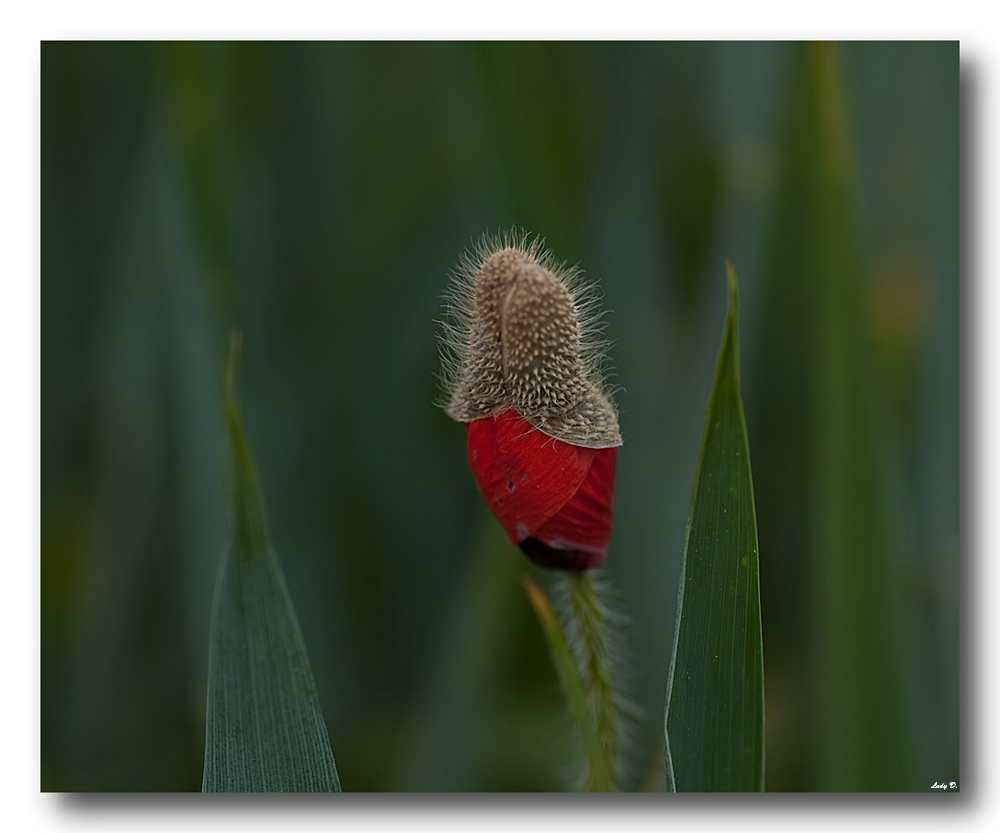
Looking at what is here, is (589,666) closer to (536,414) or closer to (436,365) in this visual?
(536,414)

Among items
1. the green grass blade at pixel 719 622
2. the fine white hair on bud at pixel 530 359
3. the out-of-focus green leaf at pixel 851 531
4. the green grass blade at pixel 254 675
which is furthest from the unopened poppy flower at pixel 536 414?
the out-of-focus green leaf at pixel 851 531

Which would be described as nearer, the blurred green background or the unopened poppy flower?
the unopened poppy flower

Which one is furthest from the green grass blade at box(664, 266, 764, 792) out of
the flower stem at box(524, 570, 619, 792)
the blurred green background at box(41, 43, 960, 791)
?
the blurred green background at box(41, 43, 960, 791)

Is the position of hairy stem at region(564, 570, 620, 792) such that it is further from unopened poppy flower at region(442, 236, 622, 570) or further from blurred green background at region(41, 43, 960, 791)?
blurred green background at region(41, 43, 960, 791)

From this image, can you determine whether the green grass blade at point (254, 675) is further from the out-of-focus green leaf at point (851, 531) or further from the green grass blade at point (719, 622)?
the out-of-focus green leaf at point (851, 531)

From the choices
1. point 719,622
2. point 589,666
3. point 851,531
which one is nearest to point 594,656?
point 589,666

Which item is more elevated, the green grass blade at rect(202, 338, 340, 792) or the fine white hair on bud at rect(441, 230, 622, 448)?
the fine white hair on bud at rect(441, 230, 622, 448)

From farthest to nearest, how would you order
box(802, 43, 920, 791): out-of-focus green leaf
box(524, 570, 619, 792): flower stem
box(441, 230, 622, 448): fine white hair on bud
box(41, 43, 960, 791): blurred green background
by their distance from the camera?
box(41, 43, 960, 791): blurred green background, box(802, 43, 920, 791): out-of-focus green leaf, box(524, 570, 619, 792): flower stem, box(441, 230, 622, 448): fine white hair on bud
